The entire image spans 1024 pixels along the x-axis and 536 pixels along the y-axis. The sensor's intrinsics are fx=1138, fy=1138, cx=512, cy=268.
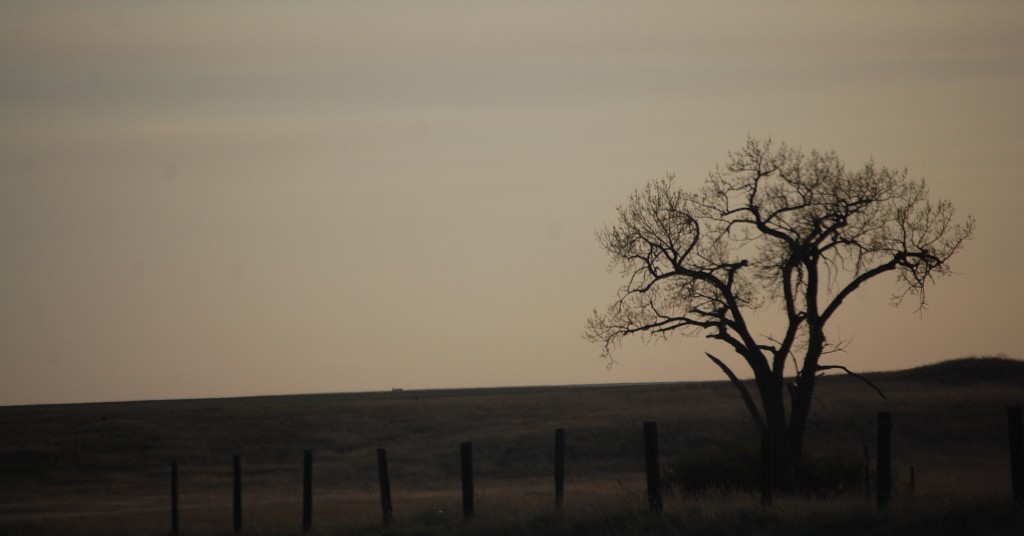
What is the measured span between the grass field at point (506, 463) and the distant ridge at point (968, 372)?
22cm

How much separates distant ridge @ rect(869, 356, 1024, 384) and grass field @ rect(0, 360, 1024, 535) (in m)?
0.22

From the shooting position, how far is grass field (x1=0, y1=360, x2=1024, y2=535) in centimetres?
1770

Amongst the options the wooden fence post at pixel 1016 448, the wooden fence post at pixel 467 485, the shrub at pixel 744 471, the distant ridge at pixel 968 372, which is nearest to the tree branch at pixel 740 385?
the shrub at pixel 744 471

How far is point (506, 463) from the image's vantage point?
50.9 metres

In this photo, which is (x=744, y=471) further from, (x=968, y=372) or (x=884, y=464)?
(x=968, y=372)

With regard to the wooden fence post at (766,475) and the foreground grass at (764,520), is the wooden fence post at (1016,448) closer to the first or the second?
the foreground grass at (764,520)

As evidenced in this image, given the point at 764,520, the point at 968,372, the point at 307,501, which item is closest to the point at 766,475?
the point at 764,520

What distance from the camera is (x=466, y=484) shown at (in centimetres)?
2112

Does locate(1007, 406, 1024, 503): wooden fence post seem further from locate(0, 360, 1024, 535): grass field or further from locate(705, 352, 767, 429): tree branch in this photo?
locate(705, 352, 767, 429): tree branch

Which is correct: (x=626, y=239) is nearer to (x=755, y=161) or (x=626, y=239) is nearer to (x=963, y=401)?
(x=755, y=161)

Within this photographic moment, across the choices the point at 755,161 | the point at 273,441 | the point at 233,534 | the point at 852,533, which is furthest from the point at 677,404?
the point at 852,533

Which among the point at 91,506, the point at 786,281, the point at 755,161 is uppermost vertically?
the point at 755,161

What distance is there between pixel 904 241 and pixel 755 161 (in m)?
3.89

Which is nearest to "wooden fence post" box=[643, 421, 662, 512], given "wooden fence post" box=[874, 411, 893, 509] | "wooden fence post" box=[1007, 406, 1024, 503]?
"wooden fence post" box=[874, 411, 893, 509]
